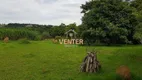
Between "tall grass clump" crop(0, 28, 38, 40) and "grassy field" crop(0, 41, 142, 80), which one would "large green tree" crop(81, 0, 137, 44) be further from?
"tall grass clump" crop(0, 28, 38, 40)

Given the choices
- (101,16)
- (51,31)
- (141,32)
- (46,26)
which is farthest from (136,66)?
(46,26)

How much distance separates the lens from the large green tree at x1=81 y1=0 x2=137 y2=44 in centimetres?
3481

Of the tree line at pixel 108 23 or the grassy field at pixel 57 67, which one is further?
the tree line at pixel 108 23

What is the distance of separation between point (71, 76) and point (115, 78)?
2245 millimetres

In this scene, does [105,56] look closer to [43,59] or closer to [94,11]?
[43,59]

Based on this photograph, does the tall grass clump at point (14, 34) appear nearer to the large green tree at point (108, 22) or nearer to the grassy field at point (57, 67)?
the large green tree at point (108, 22)

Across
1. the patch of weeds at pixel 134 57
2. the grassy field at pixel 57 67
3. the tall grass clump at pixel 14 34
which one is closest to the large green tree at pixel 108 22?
the grassy field at pixel 57 67

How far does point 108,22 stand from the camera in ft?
115

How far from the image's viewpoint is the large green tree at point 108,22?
3481 cm

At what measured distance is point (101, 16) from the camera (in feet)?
117

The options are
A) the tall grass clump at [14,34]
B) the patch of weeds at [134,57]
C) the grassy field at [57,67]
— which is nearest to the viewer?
the grassy field at [57,67]

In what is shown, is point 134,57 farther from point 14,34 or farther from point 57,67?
point 14,34


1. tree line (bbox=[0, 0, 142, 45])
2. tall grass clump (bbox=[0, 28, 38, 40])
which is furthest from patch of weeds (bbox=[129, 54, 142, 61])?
tall grass clump (bbox=[0, 28, 38, 40])

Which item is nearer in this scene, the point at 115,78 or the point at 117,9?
the point at 115,78
